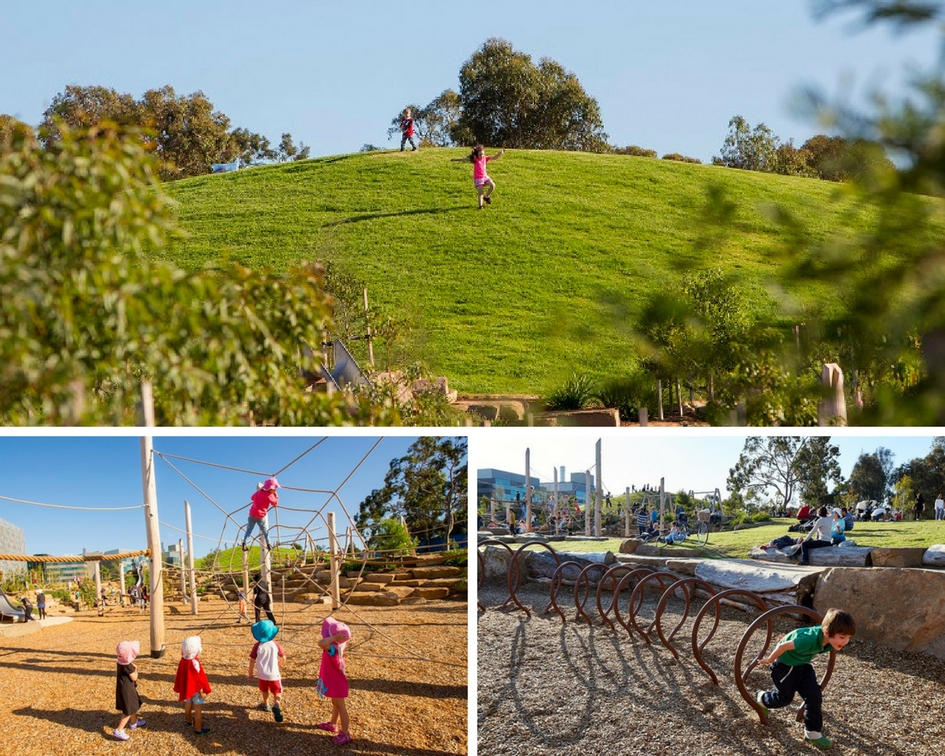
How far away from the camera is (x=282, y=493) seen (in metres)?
3.74

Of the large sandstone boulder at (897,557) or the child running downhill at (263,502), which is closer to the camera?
the child running downhill at (263,502)

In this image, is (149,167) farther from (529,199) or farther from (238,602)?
(529,199)

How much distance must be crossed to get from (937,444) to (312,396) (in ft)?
8.80

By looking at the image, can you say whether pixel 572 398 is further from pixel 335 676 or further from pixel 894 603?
pixel 335 676

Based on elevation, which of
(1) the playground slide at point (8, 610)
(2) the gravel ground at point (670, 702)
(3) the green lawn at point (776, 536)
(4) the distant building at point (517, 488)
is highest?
(4) the distant building at point (517, 488)

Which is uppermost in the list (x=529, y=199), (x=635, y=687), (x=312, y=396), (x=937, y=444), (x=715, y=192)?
(x=529, y=199)

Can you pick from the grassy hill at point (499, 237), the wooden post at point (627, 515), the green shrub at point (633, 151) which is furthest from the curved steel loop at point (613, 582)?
the green shrub at point (633, 151)

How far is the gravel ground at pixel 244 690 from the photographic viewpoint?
11.7ft

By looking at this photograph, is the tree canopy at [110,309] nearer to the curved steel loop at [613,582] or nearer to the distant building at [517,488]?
the distant building at [517,488]

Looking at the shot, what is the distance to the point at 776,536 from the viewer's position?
423 cm

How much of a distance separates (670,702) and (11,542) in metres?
2.60

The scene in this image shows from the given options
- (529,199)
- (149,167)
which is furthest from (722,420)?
(529,199)

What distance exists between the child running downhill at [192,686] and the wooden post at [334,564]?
1.82 ft

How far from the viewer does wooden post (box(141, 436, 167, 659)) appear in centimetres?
376
